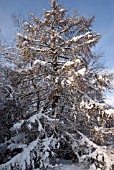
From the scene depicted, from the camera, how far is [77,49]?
10.3 metres

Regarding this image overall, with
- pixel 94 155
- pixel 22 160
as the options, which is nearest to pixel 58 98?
pixel 94 155

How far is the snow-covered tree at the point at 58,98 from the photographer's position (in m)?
8.66

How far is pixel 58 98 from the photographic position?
416 inches

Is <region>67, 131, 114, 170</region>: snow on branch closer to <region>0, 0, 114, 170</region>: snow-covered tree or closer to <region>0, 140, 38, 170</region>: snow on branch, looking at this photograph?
<region>0, 0, 114, 170</region>: snow-covered tree

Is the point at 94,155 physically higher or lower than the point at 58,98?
lower

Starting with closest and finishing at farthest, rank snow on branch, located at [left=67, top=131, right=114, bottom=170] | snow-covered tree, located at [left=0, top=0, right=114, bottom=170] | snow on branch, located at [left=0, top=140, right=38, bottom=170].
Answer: snow on branch, located at [left=0, top=140, right=38, bottom=170], snow on branch, located at [left=67, top=131, right=114, bottom=170], snow-covered tree, located at [left=0, top=0, right=114, bottom=170]

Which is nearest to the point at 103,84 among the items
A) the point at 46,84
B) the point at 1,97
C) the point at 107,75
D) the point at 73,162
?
the point at 107,75

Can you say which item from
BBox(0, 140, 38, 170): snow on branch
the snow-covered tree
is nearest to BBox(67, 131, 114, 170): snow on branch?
the snow-covered tree

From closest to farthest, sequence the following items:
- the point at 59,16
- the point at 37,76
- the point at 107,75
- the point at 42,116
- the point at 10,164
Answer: the point at 10,164 < the point at 42,116 < the point at 107,75 < the point at 37,76 < the point at 59,16

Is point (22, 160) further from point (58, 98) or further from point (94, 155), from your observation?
point (58, 98)

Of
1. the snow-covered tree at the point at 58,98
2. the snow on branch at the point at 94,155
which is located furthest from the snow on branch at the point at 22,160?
the snow on branch at the point at 94,155

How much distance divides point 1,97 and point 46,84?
2.21 m

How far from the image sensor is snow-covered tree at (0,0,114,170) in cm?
866

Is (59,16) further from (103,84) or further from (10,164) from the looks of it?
(10,164)
